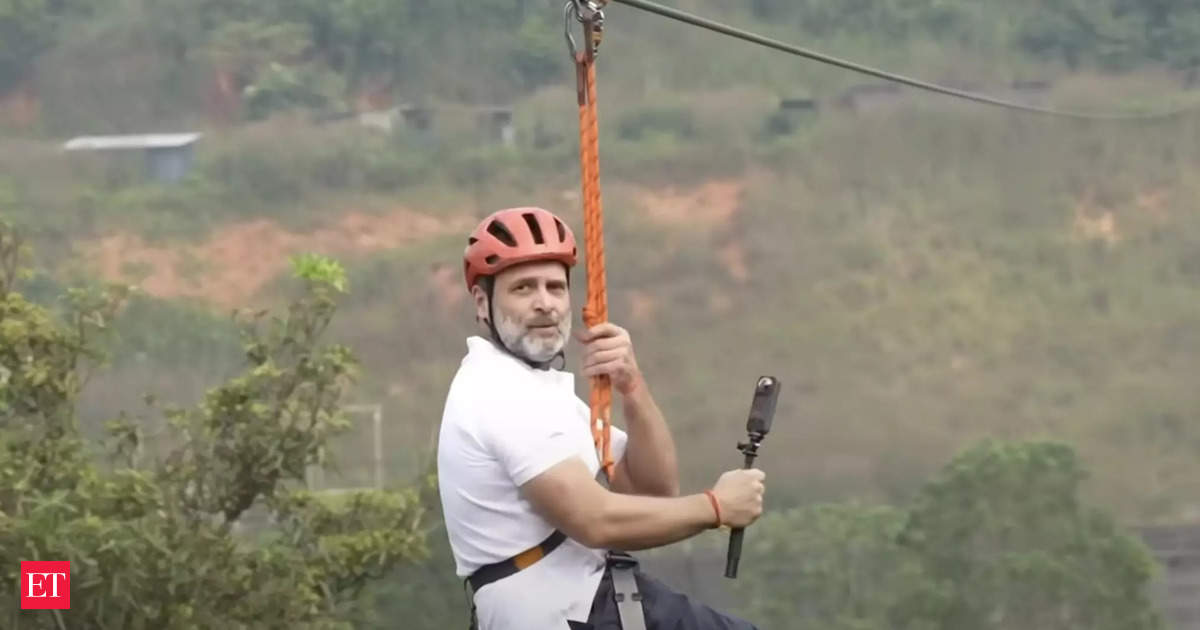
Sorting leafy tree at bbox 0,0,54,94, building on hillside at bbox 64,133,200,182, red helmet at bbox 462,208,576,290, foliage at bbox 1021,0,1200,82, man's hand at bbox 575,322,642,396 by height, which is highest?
leafy tree at bbox 0,0,54,94

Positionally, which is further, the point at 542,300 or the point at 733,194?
the point at 733,194

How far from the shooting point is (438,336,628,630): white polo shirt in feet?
9.70

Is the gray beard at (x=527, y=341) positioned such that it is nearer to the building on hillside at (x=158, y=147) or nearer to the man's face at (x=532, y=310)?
the man's face at (x=532, y=310)

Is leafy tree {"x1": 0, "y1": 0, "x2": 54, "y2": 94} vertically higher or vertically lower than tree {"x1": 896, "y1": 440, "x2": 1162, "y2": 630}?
higher

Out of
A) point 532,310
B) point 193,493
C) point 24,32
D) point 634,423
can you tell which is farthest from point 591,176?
point 24,32

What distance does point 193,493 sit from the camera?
6.23m

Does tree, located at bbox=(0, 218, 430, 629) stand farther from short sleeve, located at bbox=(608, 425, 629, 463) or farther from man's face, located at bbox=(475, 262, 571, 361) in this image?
man's face, located at bbox=(475, 262, 571, 361)

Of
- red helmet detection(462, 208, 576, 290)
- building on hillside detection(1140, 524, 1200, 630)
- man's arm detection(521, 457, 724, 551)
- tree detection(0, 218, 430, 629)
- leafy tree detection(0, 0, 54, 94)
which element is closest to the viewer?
man's arm detection(521, 457, 724, 551)

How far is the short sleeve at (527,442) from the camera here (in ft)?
9.62

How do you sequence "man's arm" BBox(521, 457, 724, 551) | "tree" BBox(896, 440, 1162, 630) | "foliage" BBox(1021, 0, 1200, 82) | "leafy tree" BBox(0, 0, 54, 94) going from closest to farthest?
"man's arm" BBox(521, 457, 724, 551)
"tree" BBox(896, 440, 1162, 630)
"leafy tree" BBox(0, 0, 54, 94)
"foliage" BBox(1021, 0, 1200, 82)

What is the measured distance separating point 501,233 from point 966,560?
8.28 meters

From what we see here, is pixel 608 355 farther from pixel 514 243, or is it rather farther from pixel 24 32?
pixel 24 32

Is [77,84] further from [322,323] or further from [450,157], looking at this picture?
[322,323]

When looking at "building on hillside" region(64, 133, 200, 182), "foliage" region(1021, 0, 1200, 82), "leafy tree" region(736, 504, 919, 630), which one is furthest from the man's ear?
"foliage" region(1021, 0, 1200, 82)
